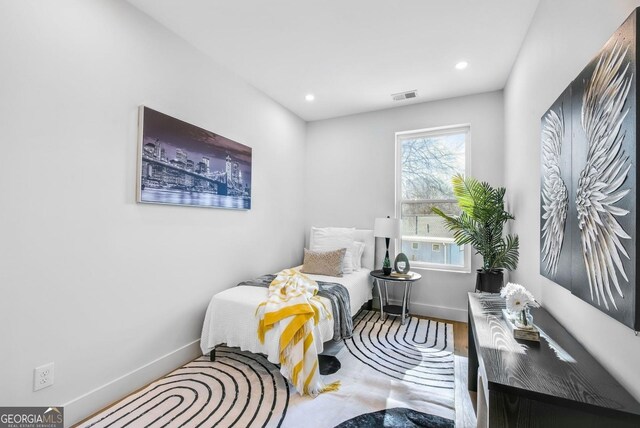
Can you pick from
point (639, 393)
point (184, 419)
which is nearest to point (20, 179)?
point (184, 419)

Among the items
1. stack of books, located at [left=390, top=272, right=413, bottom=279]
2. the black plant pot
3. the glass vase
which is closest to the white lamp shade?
stack of books, located at [left=390, top=272, right=413, bottom=279]

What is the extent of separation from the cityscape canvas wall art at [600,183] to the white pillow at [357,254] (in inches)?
90.4

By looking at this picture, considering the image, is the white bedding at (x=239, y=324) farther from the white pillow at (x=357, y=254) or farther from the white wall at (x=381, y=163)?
the white wall at (x=381, y=163)

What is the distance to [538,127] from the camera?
6.86ft

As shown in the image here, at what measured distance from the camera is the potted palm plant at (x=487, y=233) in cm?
264

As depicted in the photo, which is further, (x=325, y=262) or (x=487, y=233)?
(x=325, y=262)

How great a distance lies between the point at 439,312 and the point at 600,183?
113 inches

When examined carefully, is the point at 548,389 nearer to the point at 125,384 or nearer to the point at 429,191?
the point at 125,384

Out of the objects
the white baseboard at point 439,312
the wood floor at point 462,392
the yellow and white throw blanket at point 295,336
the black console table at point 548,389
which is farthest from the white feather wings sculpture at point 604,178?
the white baseboard at point 439,312

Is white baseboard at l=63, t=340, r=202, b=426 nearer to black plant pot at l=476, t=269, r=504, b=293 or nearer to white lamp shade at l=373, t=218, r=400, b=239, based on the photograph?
white lamp shade at l=373, t=218, r=400, b=239

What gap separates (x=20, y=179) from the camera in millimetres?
1596

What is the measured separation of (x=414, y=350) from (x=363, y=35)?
9.25 feet

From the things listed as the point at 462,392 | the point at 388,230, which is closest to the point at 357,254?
the point at 388,230

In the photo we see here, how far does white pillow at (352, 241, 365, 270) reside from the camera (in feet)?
12.4
